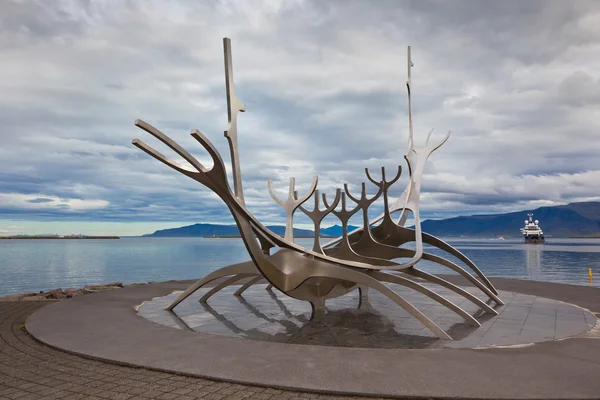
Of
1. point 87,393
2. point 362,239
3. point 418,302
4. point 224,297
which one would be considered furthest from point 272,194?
point 87,393

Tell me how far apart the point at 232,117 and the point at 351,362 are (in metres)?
5.93

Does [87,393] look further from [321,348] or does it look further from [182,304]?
[182,304]

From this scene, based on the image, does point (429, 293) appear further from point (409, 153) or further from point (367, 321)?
point (409, 153)

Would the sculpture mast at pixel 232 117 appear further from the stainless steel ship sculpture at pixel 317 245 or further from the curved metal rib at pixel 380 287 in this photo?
the curved metal rib at pixel 380 287

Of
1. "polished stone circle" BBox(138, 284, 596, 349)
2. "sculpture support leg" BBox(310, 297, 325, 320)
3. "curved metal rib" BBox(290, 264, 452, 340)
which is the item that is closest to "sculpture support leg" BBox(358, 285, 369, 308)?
"polished stone circle" BBox(138, 284, 596, 349)

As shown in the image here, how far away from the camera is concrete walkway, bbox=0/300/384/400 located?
5.48 m

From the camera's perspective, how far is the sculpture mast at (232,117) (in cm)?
988

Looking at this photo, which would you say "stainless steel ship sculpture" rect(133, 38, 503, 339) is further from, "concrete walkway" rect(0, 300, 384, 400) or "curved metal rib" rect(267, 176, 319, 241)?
"concrete walkway" rect(0, 300, 384, 400)

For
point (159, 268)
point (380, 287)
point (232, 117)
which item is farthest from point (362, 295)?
point (159, 268)

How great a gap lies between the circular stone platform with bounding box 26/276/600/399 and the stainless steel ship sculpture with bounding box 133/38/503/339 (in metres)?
1.47

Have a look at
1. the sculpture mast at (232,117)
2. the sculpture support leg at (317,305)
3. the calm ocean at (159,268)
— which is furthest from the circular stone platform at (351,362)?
the calm ocean at (159,268)

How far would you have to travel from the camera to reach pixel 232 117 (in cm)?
997

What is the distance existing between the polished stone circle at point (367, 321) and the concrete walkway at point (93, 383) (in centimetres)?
298

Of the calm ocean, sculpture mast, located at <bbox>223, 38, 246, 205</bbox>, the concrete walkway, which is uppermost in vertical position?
sculpture mast, located at <bbox>223, 38, 246, 205</bbox>
